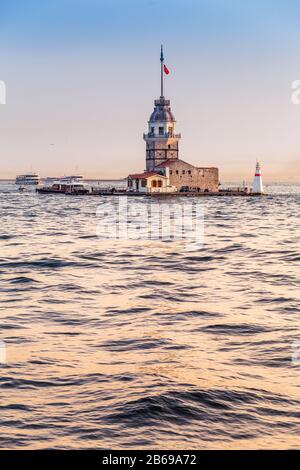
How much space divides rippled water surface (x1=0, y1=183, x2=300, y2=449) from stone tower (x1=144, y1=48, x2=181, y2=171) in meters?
103

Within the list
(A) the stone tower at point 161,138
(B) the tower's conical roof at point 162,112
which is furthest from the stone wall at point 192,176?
(B) the tower's conical roof at point 162,112

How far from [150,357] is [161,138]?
11542 centimetres

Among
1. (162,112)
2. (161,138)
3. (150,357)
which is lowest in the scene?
(150,357)

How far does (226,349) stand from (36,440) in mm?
5011

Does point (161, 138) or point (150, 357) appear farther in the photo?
point (161, 138)

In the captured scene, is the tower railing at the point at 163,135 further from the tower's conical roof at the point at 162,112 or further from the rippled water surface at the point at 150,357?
the rippled water surface at the point at 150,357

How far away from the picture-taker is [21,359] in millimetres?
11594

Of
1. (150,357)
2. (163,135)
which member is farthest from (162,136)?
(150,357)

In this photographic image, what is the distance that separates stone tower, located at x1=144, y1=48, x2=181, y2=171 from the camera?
125438mm

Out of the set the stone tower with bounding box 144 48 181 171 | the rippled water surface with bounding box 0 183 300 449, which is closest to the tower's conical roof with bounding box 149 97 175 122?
the stone tower with bounding box 144 48 181 171

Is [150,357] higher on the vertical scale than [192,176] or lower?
lower

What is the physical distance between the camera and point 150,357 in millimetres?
11734

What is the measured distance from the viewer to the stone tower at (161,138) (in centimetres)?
12544

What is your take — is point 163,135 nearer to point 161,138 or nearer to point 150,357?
point 161,138
